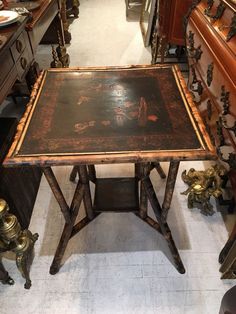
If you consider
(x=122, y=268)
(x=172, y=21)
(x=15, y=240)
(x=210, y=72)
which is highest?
(x=210, y=72)

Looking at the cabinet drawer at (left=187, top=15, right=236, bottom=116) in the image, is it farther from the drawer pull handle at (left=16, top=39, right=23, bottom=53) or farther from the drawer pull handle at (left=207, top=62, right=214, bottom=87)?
the drawer pull handle at (left=16, top=39, right=23, bottom=53)

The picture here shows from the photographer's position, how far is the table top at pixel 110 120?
90cm

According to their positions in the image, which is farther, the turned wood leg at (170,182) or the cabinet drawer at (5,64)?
the cabinet drawer at (5,64)

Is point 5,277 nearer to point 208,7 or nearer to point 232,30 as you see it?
point 232,30

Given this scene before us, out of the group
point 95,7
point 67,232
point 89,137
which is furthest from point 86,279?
point 95,7

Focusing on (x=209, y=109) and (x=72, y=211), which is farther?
(x=209, y=109)

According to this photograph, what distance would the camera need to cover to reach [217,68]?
1.30 m

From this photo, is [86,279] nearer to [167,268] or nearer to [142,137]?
[167,268]

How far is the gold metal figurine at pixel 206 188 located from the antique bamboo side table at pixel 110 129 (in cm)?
34

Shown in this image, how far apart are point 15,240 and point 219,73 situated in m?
1.23

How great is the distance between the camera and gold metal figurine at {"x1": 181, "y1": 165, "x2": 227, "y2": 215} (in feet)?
5.09

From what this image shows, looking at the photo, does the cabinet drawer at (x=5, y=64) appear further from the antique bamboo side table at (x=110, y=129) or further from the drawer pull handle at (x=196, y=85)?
the drawer pull handle at (x=196, y=85)

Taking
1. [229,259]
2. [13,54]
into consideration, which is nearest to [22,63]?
[13,54]

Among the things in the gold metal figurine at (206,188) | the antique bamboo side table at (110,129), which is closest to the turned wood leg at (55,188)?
the antique bamboo side table at (110,129)
